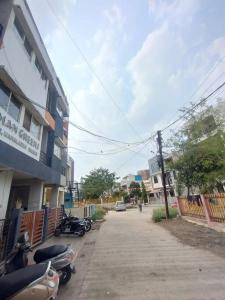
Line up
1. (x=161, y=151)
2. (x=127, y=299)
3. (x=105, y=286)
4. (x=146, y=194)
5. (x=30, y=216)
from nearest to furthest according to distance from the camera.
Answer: (x=127, y=299), (x=105, y=286), (x=30, y=216), (x=161, y=151), (x=146, y=194)

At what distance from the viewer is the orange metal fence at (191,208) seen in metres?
10.9

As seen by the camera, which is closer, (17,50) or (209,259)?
(209,259)

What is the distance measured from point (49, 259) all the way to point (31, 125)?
7.23m

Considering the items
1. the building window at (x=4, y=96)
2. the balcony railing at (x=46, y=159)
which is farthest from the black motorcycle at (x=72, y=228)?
the building window at (x=4, y=96)

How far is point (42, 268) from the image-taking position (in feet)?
9.69

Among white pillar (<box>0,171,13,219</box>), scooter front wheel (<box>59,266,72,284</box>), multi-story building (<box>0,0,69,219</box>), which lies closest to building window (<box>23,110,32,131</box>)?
multi-story building (<box>0,0,69,219</box>)

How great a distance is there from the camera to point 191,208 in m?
12.2

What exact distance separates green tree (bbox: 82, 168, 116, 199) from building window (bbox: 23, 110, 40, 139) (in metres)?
37.4

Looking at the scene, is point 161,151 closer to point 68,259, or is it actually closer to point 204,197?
point 204,197

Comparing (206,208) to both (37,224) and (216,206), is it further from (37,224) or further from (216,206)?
(37,224)

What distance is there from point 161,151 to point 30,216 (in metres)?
10.6

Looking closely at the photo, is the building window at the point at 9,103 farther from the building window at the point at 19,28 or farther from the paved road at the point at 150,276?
the paved road at the point at 150,276

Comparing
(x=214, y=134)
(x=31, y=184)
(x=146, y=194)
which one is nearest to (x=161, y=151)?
(x=214, y=134)

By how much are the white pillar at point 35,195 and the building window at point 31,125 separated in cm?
275
